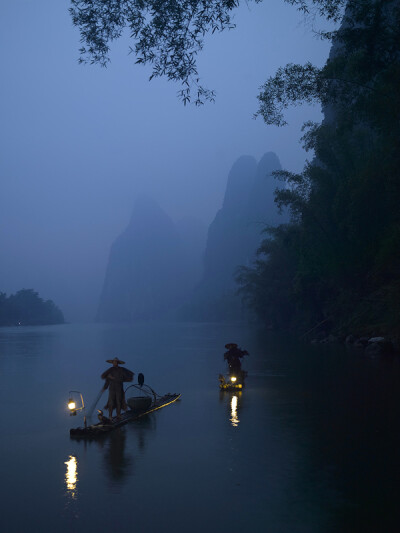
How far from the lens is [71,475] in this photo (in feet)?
23.5

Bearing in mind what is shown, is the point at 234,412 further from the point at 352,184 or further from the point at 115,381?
the point at 352,184

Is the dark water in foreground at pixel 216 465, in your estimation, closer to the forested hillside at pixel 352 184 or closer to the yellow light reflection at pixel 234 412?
the yellow light reflection at pixel 234 412

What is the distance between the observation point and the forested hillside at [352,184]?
16.8 m

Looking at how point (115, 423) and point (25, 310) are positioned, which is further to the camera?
point (25, 310)

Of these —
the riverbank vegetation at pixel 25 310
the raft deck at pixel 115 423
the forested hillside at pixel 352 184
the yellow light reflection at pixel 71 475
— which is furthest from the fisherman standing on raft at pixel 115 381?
the riverbank vegetation at pixel 25 310

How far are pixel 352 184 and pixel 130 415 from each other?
857 inches

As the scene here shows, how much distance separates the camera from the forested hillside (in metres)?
16.8

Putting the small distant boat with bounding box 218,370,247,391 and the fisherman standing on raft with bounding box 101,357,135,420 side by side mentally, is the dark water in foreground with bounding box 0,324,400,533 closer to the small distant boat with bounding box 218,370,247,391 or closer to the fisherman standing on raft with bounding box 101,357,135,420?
the small distant boat with bounding box 218,370,247,391

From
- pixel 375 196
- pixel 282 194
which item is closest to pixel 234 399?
pixel 375 196

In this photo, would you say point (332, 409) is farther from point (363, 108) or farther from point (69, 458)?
point (363, 108)

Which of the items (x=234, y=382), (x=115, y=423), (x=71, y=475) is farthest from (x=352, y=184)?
(x=71, y=475)

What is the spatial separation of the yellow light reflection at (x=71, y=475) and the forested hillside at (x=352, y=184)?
13.4 m

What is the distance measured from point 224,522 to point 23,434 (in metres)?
5.85

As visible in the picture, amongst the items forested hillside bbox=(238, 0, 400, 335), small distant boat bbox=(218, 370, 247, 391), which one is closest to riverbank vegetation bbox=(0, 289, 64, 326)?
forested hillside bbox=(238, 0, 400, 335)
